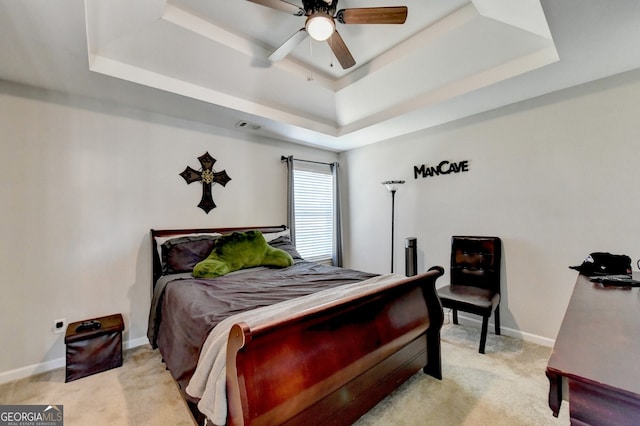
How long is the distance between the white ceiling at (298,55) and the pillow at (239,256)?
55.8 inches

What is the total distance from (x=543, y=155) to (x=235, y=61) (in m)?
3.21

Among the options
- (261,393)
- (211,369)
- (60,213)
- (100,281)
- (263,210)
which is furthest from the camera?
(263,210)

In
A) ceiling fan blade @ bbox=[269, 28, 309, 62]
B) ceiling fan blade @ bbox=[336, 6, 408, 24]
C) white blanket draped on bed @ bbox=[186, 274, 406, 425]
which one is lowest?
white blanket draped on bed @ bbox=[186, 274, 406, 425]

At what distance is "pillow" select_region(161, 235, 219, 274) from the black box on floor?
2.12 feet

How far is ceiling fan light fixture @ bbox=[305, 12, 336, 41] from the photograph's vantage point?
5.73 ft

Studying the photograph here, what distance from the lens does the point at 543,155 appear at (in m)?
2.83

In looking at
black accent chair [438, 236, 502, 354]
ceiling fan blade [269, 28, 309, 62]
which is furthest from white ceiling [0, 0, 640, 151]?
black accent chair [438, 236, 502, 354]

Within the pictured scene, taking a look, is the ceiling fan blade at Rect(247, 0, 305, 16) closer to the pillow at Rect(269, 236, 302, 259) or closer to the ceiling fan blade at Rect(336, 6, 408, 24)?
the ceiling fan blade at Rect(336, 6, 408, 24)

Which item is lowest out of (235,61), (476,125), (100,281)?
(100,281)

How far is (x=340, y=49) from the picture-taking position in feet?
6.97

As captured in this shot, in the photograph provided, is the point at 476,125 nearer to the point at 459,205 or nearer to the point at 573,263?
the point at 459,205

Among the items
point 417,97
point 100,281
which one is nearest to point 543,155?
point 417,97

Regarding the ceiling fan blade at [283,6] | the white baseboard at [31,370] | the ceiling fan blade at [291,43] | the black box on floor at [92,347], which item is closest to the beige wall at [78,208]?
the white baseboard at [31,370]

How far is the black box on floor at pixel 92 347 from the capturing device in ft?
7.50
